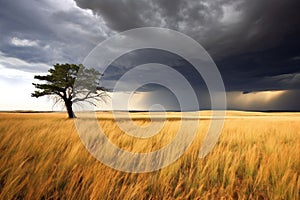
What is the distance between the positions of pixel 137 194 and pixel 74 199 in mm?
740

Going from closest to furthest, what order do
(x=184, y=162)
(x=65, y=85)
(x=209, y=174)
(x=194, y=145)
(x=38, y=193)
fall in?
(x=38, y=193) → (x=209, y=174) → (x=184, y=162) → (x=194, y=145) → (x=65, y=85)

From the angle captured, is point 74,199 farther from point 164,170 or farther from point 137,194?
point 164,170

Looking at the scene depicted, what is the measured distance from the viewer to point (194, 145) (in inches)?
200

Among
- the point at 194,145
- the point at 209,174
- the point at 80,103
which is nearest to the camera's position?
the point at 209,174

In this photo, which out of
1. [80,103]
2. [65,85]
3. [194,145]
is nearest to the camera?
[194,145]

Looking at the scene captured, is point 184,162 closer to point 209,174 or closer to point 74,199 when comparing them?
point 209,174

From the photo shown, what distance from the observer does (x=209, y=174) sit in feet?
9.96

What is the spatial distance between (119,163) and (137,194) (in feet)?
3.83

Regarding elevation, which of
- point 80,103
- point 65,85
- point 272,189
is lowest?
point 272,189

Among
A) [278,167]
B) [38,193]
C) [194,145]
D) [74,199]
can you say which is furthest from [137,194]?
[194,145]

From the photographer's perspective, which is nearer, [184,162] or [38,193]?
[38,193]

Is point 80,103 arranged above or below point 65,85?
below

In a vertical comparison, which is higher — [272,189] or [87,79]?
[87,79]

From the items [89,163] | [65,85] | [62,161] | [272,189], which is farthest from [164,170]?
[65,85]
